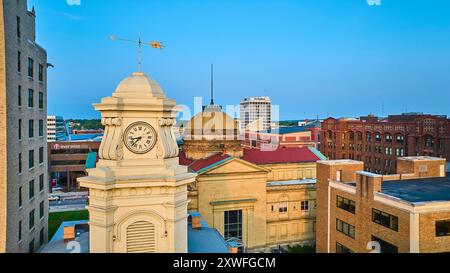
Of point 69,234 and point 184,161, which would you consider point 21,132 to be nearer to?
point 69,234

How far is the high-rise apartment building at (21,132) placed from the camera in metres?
16.0

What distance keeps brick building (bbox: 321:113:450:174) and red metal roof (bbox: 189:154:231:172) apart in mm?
40876

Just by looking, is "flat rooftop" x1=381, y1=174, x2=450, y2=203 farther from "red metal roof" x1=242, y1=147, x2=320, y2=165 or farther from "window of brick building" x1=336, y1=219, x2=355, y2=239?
"red metal roof" x1=242, y1=147, x2=320, y2=165

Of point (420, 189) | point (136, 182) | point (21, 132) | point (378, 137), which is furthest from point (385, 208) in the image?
point (378, 137)

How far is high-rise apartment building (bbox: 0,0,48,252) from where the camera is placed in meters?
16.0

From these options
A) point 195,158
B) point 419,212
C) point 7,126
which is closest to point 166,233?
point 7,126

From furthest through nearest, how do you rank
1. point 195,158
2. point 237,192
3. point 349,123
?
1. point 349,123
2. point 195,158
3. point 237,192

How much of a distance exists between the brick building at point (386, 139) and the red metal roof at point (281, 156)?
26161 millimetres

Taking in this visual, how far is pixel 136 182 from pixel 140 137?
62.2 inches

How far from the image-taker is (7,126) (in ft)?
52.8

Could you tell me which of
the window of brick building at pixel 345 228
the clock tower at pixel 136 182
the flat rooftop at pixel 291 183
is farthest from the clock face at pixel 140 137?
the flat rooftop at pixel 291 183

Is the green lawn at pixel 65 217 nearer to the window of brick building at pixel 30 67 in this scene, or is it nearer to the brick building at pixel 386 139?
the window of brick building at pixel 30 67

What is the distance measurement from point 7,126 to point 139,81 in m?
9.10

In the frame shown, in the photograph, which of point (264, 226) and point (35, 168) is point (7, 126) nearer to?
point (35, 168)
